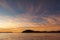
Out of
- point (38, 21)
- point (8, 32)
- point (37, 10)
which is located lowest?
point (8, 32)

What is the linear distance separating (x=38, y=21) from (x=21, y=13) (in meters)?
0.21

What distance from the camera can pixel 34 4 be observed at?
1.46 m

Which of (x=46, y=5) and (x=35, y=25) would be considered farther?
(x=35, y=25)

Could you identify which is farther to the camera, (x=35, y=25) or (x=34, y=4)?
(x=35, y=25)

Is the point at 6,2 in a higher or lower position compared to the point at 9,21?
higher

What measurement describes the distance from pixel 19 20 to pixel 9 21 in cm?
12

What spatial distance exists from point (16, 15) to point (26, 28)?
19 cm

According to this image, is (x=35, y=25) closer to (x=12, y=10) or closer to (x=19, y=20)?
(x=19, y=20)

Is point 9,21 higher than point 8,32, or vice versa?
point 9,21

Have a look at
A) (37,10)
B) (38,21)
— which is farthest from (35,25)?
(37,10)

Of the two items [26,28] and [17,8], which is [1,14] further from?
[26,28]

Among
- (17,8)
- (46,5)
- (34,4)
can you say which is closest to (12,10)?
(17,8)

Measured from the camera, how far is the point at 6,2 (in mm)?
1452

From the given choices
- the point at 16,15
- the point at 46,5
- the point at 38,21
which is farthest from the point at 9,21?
the point at 46,5
